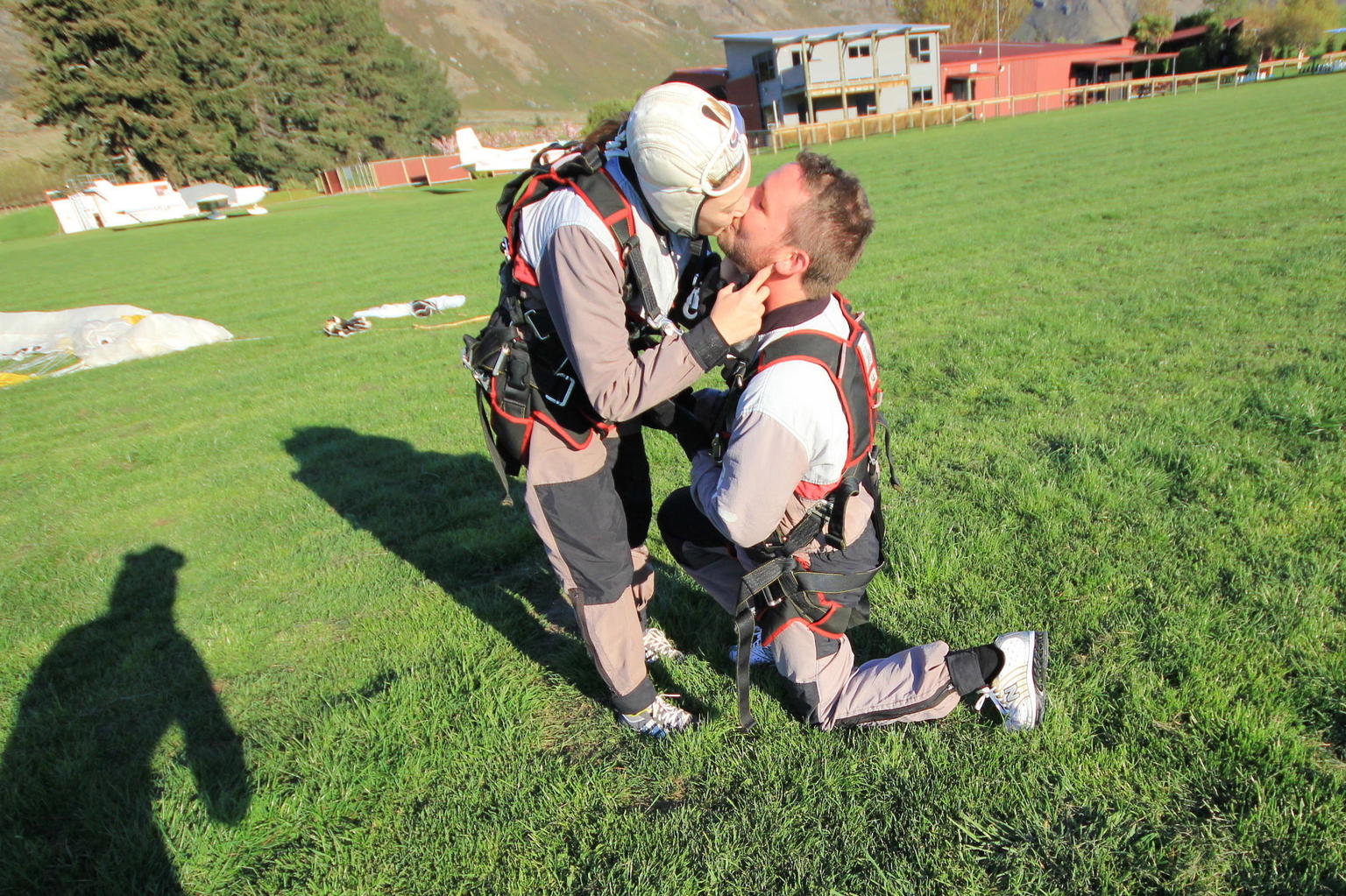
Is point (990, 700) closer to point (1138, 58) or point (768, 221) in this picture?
point (768, 221)

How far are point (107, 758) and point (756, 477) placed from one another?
3333 mm

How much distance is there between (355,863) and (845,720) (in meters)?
1.97

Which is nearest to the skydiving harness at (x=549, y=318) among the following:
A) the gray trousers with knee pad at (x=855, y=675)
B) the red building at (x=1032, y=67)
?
the gray trousers with knee pad at (x=855, y=675)

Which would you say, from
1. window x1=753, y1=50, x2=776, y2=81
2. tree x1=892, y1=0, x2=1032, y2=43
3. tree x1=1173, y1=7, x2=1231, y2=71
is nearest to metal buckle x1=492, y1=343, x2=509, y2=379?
window x1=753, y1=50, x2=776, y2=81

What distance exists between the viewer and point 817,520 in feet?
9.02

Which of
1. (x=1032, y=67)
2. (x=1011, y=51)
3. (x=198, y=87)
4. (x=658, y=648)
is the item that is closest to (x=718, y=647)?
(x=658, y=648)

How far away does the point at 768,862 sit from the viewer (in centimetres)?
252

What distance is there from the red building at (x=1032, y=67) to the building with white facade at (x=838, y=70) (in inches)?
144

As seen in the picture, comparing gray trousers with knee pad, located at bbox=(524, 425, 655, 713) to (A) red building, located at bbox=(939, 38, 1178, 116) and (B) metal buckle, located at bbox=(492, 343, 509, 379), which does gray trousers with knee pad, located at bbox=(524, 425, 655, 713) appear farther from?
(A) red building, located at bbox=(939, 38, 1178, 116)

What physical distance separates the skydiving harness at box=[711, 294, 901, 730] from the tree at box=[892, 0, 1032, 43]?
10818 centimetres

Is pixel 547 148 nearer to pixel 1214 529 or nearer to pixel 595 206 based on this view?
pixel 595 206

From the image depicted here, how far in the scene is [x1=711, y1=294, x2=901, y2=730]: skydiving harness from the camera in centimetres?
243

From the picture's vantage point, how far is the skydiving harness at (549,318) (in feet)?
8.53

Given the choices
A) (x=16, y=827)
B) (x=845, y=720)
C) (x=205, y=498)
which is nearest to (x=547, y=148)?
(x=845, y=720)
